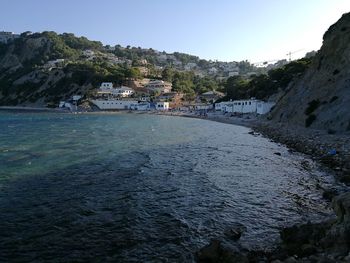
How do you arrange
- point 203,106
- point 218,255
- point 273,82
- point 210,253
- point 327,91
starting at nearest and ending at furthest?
point 218,255 < point 210,253 < point 327,91 < point 273,82 < point 203,106

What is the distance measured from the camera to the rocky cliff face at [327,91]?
41.7 metres

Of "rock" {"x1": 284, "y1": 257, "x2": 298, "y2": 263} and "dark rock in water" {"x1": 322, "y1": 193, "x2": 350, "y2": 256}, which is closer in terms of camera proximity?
"dark rock in water" {"x1": 322, "y1": 193, "x2": 350, "y2": 256}

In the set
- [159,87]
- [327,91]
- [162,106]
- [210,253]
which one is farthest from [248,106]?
[210,253]

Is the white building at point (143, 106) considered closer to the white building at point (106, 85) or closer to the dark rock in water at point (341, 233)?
the white building at point (106, 85)

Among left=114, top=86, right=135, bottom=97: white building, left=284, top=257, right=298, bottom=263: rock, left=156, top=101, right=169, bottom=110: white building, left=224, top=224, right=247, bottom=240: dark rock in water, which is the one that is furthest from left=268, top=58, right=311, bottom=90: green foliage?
left=284, top=257, right=298, bottom=263: rock

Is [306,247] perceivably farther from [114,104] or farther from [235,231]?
[114,104]

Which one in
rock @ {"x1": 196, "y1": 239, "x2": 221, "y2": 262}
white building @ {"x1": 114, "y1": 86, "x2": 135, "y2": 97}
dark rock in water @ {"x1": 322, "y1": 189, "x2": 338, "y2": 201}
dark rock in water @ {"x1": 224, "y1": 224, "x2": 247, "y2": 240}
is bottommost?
dark rock in water @ {"x1": 224, "y1": 224, "x2": 247, "y2": 240}

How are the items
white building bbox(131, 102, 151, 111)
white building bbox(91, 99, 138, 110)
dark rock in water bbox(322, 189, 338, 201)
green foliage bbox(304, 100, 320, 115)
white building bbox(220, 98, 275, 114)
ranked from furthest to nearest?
white building bbox(91, 99, 138, 110)
white building bbox(131, 102, 151, 111)
white building bbox(220, 98, 275, 114)
green foliage bbox(304, 100, 320, 115)
dark rock in water bbox(322, 189, 338, 201)

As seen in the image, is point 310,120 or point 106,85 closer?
point 310,120

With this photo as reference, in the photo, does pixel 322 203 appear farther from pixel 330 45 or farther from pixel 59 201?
pixel 330 45

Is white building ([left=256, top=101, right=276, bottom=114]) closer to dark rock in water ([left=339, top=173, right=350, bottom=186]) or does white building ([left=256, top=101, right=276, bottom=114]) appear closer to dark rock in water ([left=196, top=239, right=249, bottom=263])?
dark rock in water ([left=339, top=173, right=350, bottom=186])

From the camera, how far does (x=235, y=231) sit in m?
15.3

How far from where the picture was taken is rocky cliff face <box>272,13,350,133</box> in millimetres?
41688

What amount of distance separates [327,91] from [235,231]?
3844 cm
